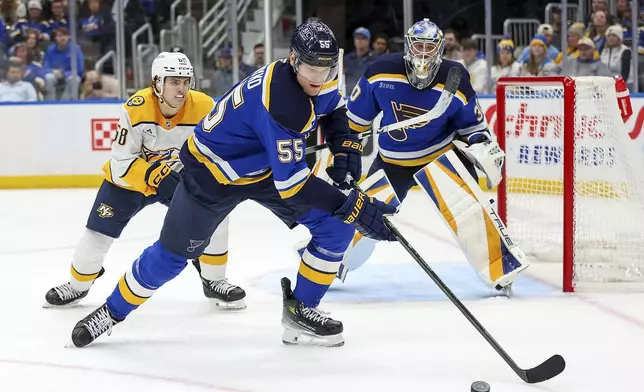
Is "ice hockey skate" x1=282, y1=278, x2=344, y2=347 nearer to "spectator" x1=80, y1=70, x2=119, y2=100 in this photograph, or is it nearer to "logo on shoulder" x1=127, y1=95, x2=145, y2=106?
"logo on shoulder" x1=127, y1=95, x2=145, y2=106

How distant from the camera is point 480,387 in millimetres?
2639

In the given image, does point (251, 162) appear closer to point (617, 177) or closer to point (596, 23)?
point (617, 177)

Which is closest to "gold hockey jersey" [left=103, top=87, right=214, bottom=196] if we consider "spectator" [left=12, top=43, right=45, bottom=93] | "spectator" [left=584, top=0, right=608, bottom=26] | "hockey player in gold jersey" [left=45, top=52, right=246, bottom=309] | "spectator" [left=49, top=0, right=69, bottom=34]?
"hockey player in gold jersey" [left=45, top=52, right=246, bottom=309]

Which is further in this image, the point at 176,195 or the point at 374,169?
the point at 374,169

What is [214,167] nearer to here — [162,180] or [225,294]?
[162,180]

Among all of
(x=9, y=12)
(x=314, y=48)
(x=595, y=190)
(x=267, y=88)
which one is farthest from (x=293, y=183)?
(x=9, y=12)

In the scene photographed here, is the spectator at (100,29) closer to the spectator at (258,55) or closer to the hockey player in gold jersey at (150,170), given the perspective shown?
the spectator at (258,55)

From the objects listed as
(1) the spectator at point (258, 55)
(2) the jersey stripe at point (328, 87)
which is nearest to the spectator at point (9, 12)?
(1) the spectator at point (258, 55)

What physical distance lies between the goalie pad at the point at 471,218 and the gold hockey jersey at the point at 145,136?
0.97m

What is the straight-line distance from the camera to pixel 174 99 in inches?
141

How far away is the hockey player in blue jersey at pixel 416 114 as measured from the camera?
12.6 ft

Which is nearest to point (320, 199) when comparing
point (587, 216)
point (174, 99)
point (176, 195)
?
point (176, 195)

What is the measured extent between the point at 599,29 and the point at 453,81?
164 inches

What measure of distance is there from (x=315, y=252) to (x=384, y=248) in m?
2.03
